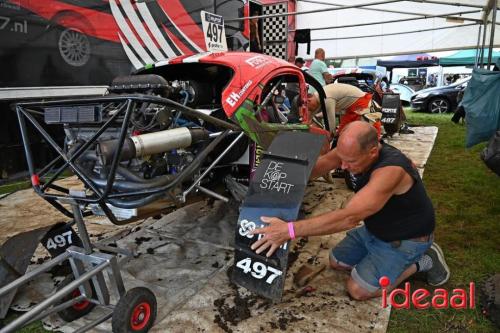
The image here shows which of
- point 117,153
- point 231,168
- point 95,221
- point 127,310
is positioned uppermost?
point 117,153

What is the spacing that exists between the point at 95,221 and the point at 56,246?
132 centimetres

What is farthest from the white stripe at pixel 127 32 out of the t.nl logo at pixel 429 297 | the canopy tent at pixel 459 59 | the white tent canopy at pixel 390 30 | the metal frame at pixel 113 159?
the canopy tent at pixel 459 59

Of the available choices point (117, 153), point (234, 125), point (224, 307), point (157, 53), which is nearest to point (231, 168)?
point (234, 125)

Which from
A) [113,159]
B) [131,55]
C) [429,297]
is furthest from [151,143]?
[131,55]

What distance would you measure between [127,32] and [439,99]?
12243 millimetres

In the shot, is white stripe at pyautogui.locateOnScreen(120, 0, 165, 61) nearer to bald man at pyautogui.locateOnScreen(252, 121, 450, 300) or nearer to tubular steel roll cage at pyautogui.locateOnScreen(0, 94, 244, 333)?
tubular steel roll cage at pyautogui.locateOnScreen(0, 94, 244, 333)

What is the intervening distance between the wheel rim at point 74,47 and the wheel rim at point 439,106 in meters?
12.9

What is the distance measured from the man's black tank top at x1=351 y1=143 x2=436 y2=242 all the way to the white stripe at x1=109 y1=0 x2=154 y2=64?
5.19 meters

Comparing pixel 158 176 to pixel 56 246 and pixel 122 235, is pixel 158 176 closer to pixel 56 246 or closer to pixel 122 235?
pixel 56 246

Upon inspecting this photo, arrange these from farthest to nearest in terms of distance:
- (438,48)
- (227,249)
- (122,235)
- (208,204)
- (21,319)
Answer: (438,48), (208,204), (122,235), (227,249), (21,319)

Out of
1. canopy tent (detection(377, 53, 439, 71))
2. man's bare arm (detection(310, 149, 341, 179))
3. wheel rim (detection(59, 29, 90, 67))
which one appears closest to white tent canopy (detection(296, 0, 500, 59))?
wheel rim (detection(59, 29, 90, 67))

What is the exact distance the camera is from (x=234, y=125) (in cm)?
257

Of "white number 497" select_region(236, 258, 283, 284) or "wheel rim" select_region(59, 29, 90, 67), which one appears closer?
"white number 497" select_region(236, 258, 283, 284)

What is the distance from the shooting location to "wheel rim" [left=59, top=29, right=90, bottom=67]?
211 inches
